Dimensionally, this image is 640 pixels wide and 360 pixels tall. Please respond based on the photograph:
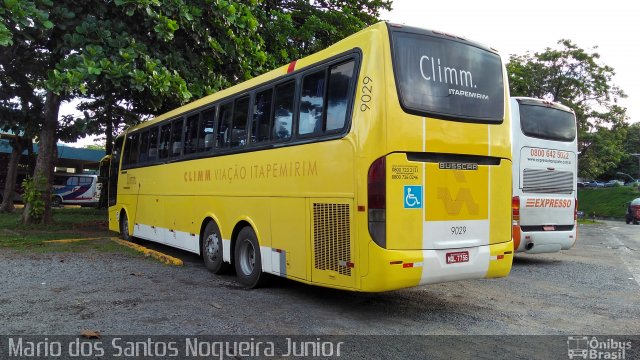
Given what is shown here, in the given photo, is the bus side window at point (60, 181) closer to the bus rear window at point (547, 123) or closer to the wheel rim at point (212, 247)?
the wheel rim at point (212, 247)

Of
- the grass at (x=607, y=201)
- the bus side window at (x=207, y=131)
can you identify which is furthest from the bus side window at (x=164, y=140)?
the grass at (x=607, y=201)

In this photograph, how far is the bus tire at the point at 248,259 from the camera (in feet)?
23.7

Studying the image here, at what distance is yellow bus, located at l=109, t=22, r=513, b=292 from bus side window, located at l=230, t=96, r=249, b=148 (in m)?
0.04

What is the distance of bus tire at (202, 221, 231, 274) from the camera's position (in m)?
8.29

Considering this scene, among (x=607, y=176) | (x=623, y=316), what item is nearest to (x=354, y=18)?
(x=623, y=316)

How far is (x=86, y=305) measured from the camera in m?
5.99

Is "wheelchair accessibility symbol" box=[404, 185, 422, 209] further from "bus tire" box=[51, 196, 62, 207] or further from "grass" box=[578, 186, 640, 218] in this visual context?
"grass" box=[578, 186, 640, 218]

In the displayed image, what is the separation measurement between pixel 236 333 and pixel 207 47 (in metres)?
9.05

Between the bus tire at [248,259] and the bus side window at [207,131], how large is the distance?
1869 mm

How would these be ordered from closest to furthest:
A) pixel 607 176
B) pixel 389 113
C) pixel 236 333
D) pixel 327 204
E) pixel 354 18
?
pixel 236 333, pixel 389 113, pixel 327 204, pixel 354 18, pixel 607 176

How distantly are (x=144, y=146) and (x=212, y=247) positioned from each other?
4.41 metres

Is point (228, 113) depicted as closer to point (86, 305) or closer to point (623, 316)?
point (86, 305)

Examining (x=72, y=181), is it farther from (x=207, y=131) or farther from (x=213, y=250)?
(x=213, y=250)

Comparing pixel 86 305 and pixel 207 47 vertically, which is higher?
pixel 207 47
